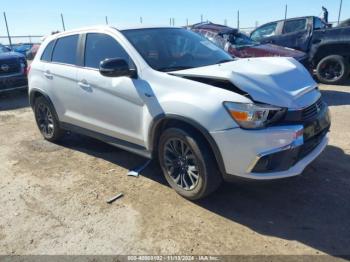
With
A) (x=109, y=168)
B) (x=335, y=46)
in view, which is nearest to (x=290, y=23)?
(x=335, y=46)

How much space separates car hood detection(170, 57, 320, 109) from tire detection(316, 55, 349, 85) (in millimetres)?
5918

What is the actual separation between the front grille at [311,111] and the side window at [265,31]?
8.63 meters

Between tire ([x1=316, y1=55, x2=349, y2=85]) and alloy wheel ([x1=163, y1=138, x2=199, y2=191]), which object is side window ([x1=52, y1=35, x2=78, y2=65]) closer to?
alloy wheel ([x1=163, y1=138, x2=199, y2=191])

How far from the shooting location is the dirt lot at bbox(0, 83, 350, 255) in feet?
10.1

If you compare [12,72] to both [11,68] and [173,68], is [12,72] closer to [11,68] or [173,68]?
[11,68]

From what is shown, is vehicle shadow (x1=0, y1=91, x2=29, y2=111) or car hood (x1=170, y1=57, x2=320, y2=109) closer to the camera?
car hood (x1=170, y1=57, x2=320, y2=109)

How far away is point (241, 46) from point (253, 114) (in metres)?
6.40

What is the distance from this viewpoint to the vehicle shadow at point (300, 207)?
123 inches

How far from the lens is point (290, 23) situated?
11375 mm

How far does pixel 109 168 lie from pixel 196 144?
1.78 m

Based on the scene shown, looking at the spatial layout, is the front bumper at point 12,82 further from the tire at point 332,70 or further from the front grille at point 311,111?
the front grille at point 311,111

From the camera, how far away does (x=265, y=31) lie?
11930 millimetres

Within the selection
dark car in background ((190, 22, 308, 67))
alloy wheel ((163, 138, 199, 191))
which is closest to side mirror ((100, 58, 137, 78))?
alloy wheel ((163, 138, 199, 191))

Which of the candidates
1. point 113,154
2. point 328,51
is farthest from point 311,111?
point 328,51
